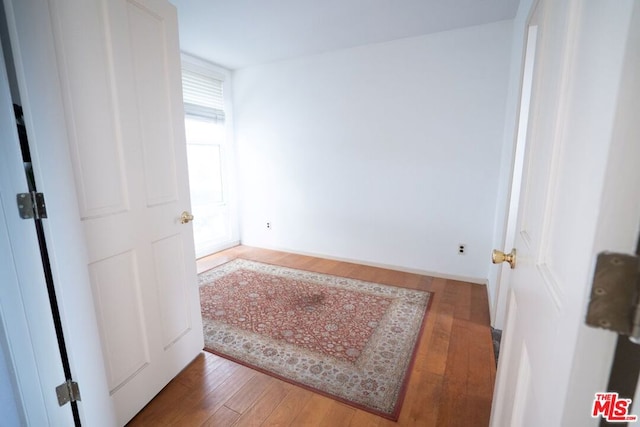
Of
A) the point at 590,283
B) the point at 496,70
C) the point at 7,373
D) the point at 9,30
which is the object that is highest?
the point at 496,70

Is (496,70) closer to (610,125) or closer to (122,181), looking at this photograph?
(610,125)

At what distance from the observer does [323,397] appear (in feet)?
5.13

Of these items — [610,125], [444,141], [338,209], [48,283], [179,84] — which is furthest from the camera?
[338,209]

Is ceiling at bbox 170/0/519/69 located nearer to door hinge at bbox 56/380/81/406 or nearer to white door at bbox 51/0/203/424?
white door at bbox 51/0/203/424

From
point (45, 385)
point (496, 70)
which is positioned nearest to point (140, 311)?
point (45, 385)

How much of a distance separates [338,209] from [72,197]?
2827 mm

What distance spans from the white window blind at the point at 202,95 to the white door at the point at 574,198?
359 centimetres

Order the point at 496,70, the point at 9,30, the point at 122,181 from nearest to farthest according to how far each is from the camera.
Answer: the point at 9,30 → the point at 122,181 → the point at 496,70

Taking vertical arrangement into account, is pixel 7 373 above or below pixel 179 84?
below

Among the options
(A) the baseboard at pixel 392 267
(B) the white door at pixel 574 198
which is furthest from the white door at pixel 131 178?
(A) the baseboard at pixel 392 267

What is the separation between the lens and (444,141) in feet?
9.64

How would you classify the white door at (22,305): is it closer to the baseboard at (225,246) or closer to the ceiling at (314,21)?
the ceiling at (314,21)

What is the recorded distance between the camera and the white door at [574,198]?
307 mm
